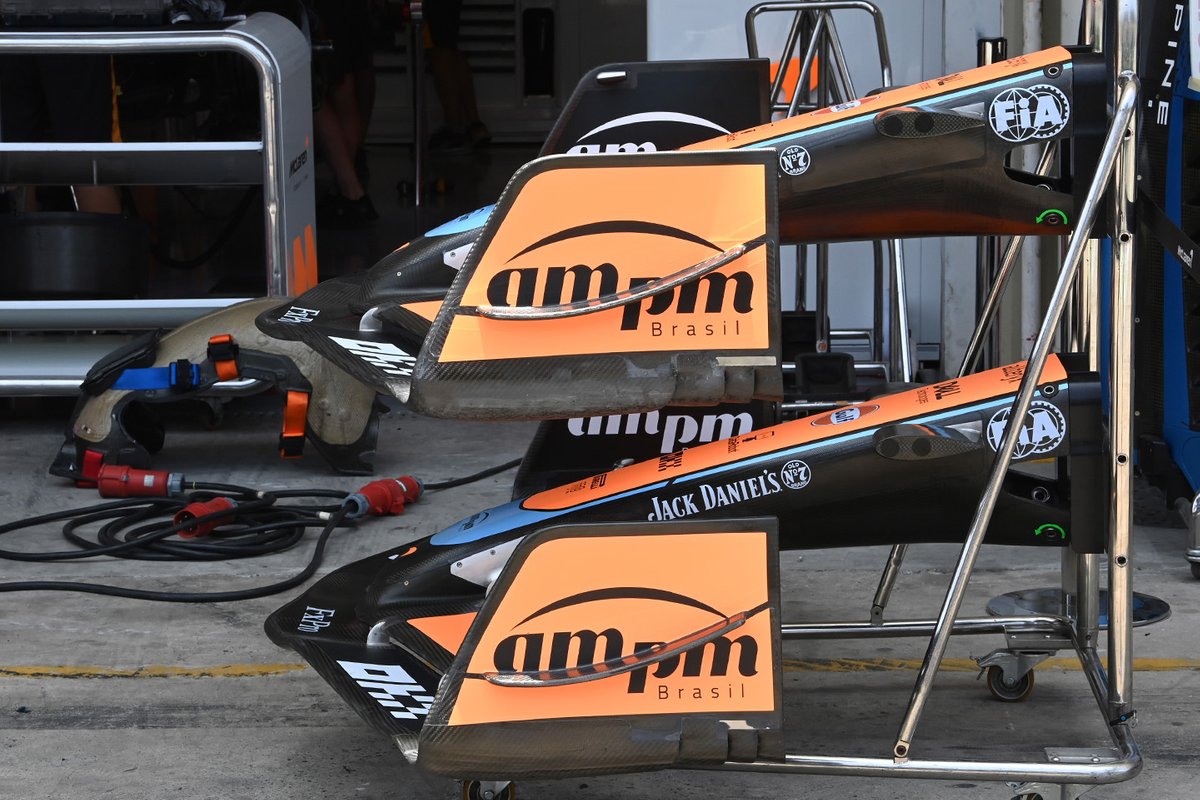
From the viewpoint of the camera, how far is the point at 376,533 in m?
3.79

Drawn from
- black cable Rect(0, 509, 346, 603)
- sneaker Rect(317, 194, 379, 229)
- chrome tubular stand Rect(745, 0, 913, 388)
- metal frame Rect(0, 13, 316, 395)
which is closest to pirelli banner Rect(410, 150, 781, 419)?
black cable Rect(0, 509, 346, 603)

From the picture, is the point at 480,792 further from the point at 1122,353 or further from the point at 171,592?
the point at 171,592

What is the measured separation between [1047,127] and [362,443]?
250cm

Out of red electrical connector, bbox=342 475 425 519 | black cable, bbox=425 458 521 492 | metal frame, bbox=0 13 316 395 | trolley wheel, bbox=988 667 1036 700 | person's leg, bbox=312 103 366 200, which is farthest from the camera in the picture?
person's leg, bbox=312 103 366 200

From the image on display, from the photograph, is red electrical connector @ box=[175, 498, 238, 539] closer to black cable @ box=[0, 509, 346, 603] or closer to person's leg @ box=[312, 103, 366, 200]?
black cable @ box=[0, 509, 346, 603]

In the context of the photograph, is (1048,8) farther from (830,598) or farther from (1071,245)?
(1071,245)

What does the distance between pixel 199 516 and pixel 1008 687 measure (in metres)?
1.95

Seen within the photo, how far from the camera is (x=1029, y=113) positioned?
7.26ft

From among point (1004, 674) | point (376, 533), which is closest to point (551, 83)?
point (376, 533)

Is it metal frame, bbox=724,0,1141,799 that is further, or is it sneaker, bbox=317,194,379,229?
sneaker, bbox=317,194,379,229

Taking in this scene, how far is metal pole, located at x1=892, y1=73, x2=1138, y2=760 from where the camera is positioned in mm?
2117

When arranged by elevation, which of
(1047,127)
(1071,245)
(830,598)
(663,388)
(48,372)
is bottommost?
(830,598)

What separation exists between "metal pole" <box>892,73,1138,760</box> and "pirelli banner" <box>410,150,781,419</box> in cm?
36

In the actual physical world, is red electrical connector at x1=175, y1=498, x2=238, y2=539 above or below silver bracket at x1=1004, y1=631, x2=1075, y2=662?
below
